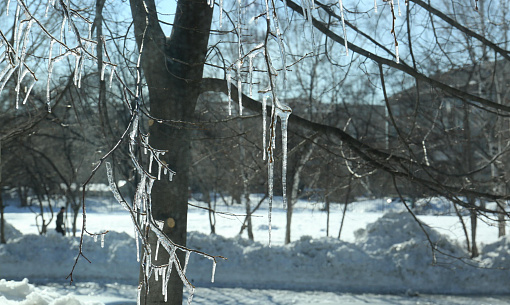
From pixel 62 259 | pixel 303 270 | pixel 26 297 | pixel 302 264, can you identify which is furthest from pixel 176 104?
pixel 62 259

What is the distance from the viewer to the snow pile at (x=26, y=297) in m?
6.15

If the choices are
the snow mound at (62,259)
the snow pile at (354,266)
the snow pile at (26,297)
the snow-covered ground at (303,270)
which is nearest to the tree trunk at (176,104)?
the snow pile at (26,297)

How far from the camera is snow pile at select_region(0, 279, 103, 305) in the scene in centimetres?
615

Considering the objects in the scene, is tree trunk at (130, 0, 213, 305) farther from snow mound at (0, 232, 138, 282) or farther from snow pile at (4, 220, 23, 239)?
snow pile at (4, 220, 23, 239)

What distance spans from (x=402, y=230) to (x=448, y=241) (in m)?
1.12

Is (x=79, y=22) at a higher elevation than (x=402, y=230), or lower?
higher

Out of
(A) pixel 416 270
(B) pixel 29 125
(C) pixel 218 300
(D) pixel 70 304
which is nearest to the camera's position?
(B) pixel 29 125

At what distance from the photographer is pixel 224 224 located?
2197 centimetres

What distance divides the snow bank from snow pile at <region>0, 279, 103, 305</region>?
429 cm

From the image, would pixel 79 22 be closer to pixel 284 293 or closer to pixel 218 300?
pixel 218 300

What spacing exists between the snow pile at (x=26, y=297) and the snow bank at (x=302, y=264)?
Result: 4.29m

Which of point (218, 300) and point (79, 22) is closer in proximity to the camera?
point (79, 22)

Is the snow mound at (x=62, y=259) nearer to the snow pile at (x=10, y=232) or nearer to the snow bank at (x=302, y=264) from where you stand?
the snow bank at (x=302, y=264)

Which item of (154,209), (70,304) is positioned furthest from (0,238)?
(154,209)
